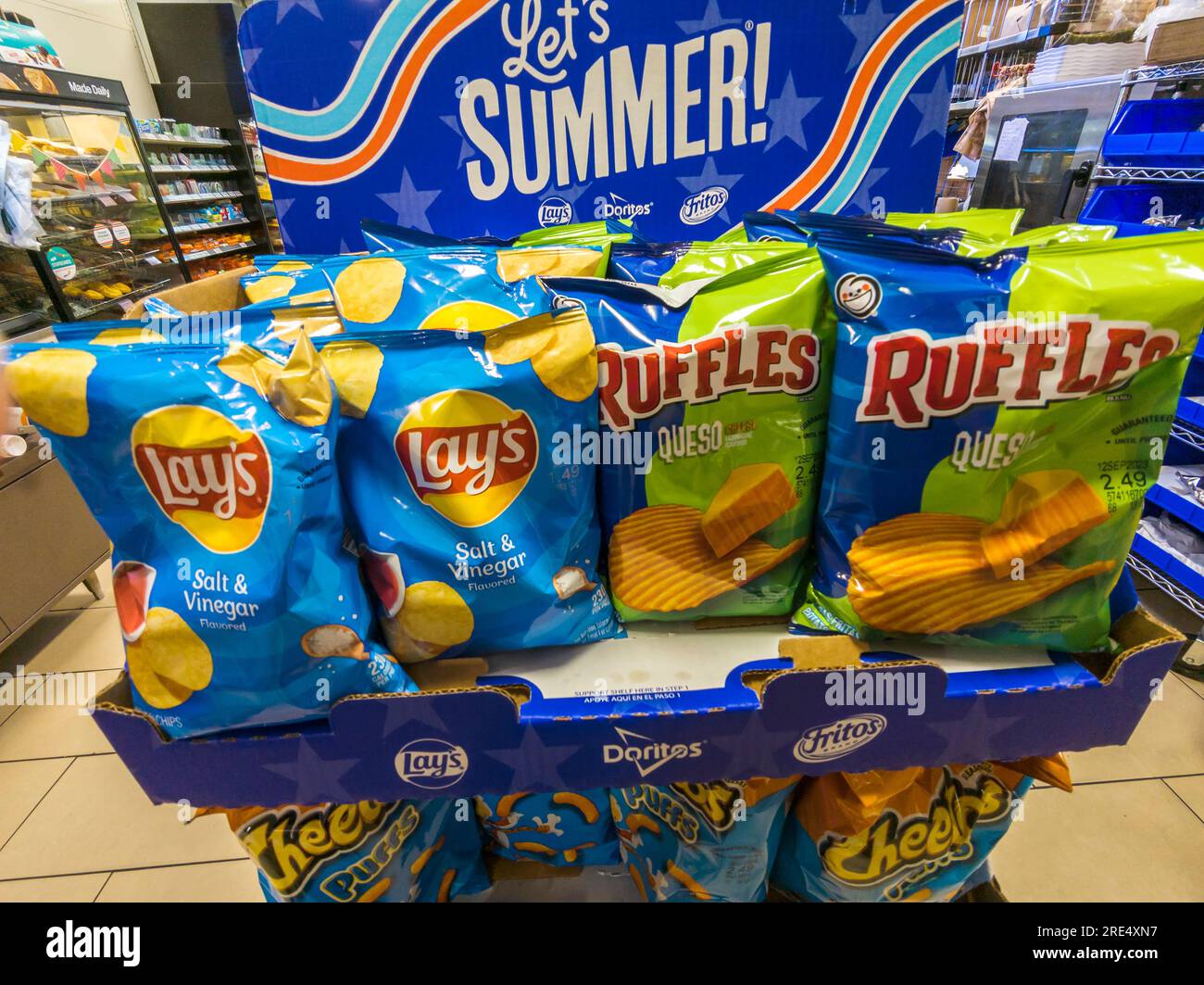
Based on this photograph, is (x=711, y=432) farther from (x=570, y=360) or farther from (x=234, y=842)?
(x=234, y=842)

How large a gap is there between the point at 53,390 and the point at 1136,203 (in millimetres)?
2964

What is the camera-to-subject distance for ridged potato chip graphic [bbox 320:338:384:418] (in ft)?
2.35

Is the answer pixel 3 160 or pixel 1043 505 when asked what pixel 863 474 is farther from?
pixel 3 160

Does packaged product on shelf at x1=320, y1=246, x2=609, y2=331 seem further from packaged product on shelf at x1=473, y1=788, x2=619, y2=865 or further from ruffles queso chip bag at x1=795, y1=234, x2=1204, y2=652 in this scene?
packaged product on shelf at x1=473, y1=788, x2=619, y2=865

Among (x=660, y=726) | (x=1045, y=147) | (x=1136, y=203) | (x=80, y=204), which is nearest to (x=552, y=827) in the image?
(x=660, y=726)

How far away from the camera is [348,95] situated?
1004 mm

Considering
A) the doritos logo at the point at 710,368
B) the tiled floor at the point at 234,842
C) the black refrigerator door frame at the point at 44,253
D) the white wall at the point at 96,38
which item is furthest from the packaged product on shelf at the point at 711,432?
the white wall at the point at 96,38

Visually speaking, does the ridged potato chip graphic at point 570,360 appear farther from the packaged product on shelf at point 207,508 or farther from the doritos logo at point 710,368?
the packaged product on shelf at point 207,508

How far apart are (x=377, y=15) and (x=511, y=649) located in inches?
37.4

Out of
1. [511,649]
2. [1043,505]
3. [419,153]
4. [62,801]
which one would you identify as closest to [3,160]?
[62,801]

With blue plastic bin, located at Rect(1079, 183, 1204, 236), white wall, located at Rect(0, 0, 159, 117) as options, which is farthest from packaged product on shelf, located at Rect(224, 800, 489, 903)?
white wall, located at Rect(0, 0, 159, 117)

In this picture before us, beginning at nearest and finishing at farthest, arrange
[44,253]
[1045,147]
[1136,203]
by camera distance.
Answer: [1136,203], [1045,147], [44,253]

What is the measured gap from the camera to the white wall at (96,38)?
4652 mm

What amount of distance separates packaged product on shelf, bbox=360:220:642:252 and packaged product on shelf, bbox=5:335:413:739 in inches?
16.1
